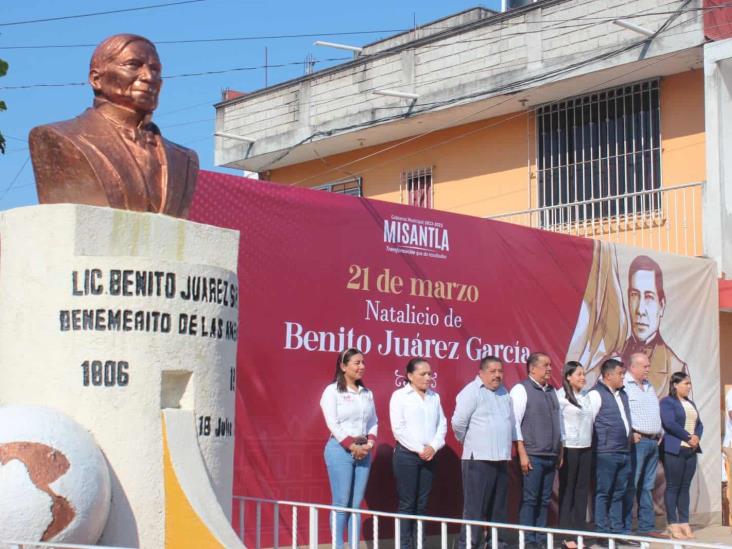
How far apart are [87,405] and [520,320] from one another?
20.2ft

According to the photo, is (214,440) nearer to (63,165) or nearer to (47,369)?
(47,369)

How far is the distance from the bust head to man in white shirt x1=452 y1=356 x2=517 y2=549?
13.9 feet

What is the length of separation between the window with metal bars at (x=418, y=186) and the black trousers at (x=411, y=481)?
9954 millimetres

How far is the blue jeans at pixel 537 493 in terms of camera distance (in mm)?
9633

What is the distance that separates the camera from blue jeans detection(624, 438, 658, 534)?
10.9 m

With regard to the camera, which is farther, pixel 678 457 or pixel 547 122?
pixel 547 122

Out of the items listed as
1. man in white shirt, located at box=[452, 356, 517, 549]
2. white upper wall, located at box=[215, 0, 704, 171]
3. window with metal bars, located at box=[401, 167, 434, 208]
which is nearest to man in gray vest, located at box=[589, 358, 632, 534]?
man in white shirt, located at box=[452, 356, 517, 549]

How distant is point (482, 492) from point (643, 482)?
2628mm

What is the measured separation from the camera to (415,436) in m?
8.97

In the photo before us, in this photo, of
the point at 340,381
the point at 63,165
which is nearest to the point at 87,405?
the point at 63,165

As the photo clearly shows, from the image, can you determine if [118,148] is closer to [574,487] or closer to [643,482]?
[574,487]

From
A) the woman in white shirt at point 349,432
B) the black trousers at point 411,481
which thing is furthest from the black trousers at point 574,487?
the woman in white shirt at point 349,432

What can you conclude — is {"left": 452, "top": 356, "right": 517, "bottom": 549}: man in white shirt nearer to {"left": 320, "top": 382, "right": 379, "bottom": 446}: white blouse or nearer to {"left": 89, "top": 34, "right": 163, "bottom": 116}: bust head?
{"left": 320, "top": 382, "right": 379, "bottom": 446}: white blouse

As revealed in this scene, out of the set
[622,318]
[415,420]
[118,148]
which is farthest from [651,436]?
[118,148]
